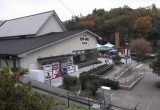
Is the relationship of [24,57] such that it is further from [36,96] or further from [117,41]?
[117,41]

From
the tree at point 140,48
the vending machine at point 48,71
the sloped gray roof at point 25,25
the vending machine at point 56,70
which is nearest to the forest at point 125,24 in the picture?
the tree at point 140,48

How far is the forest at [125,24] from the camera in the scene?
197 ft

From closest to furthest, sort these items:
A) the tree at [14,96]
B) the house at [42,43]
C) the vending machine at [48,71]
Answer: the tree at [14,96] → the house at [42,43] → the vending machine at [48,71]

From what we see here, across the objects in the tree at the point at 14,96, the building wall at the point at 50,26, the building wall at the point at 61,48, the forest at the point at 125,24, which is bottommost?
the tree at the point at 14,96

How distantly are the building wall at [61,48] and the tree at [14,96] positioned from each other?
15249 mm

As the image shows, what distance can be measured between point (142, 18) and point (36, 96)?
58682 millimetres

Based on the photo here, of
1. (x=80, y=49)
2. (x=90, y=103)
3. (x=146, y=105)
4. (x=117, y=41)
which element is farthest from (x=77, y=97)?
(x=117, y=41)

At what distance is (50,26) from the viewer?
100 feet

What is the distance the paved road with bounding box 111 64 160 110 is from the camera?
16.9 metres

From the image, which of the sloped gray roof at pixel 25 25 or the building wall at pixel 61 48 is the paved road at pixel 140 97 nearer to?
the building wall at pixel 61 48

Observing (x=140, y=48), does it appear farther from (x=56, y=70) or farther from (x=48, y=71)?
(x=48, y=71)

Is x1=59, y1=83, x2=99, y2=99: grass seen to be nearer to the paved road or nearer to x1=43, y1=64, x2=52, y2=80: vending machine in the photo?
the paved road

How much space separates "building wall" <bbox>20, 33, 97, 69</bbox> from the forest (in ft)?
95.0

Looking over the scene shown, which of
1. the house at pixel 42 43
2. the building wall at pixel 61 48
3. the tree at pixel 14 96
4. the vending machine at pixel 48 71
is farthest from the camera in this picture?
the vending machine at pixel 48 71
